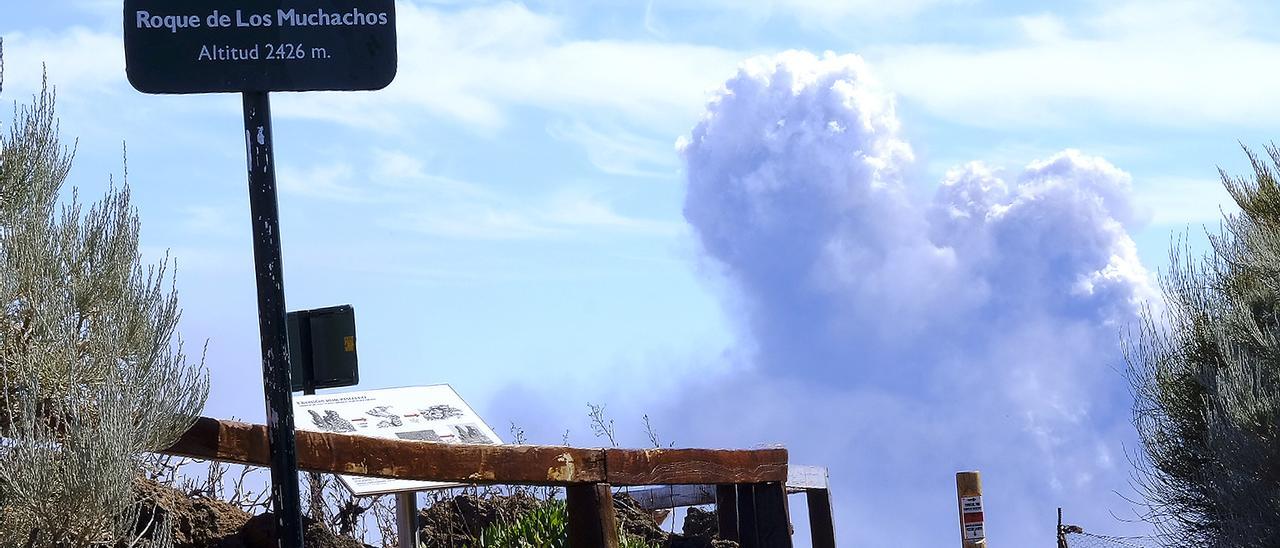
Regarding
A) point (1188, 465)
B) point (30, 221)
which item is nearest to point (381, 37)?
point (30, 221)

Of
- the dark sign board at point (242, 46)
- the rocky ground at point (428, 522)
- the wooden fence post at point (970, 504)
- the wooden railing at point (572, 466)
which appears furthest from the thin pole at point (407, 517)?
the wooden fence post at point (970, 504)

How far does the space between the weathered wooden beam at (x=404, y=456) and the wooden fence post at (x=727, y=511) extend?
1.87 metres

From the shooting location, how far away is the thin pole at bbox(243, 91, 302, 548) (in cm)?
552

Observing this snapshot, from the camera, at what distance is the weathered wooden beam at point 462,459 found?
21.6ft

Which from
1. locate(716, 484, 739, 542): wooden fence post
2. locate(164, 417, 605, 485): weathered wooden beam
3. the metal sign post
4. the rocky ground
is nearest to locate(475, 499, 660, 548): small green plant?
the rocky ground

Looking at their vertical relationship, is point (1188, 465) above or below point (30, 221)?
below

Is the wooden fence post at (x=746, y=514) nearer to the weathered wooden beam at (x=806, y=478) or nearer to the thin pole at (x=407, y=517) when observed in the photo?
the weathered wooden beam at (x=806, y=478)

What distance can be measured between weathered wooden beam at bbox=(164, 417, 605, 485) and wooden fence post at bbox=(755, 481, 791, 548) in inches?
74.2

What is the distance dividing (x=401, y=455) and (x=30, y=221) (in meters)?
2.36

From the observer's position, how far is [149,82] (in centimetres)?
562

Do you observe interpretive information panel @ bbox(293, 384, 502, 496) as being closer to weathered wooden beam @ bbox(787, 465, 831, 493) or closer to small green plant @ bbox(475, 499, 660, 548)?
small green plant @ bbox(475, 499, 660, 548)

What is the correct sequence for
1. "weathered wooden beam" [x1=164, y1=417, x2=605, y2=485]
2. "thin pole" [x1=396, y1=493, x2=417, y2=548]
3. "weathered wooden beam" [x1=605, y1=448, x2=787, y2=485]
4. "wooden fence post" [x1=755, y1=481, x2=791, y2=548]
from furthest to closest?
"wooden fence post" [x1=755, y1=481, x2=791, y2=548] < "thin pole" [x1=396, y1=493, x2=417, y2=548] < "weathered wooden beam" [x1=605, y1=448, x2=787, y2=485] < "weathered wooden beam" [x1=164, y1=417, x2=605, y2=485]

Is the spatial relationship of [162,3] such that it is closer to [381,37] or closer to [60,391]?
[381,37]

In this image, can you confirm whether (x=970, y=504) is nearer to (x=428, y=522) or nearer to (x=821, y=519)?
(x=821, y=519)
